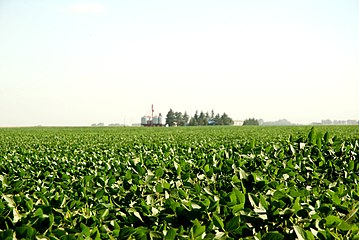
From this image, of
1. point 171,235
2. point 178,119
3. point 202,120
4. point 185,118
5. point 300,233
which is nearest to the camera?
point 171,235

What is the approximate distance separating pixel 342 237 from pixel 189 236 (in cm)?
62

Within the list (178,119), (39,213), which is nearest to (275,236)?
(39,213)

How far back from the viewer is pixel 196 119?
128875 mm

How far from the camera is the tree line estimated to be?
413 ft

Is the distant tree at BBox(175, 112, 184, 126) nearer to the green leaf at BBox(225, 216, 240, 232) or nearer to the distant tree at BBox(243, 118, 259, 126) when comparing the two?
the distant tree at BBox(243, 118, 259, 126)

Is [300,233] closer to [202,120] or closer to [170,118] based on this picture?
[170,118]

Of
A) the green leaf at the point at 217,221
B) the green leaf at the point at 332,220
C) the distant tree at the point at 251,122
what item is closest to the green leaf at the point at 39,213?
the green leaf at the point at 217,221

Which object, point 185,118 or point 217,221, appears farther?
point 185,118

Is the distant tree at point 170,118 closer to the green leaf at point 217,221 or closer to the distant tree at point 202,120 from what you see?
the distant tree at point 202,120

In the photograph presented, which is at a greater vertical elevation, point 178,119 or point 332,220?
point 178,119

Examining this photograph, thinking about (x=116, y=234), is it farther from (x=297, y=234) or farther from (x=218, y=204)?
(x=297, y=234)

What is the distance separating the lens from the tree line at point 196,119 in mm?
125938

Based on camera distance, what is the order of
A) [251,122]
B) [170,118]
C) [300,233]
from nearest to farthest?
[300,233] → [170,118] → [251,122]

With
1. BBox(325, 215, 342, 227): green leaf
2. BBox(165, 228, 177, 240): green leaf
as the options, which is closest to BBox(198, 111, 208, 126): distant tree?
BBox(325, 215, 342, 227): green leaf
